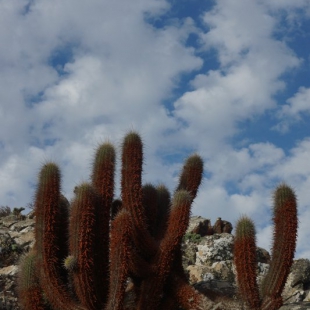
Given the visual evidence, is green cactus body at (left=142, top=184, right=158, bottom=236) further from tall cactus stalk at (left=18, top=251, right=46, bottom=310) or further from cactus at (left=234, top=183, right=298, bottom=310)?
tall cactus stalk at (left=18, top=251, right=46, bottom=310)

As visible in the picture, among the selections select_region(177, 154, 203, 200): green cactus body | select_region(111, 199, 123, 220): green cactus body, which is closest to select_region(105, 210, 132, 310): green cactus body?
select_region(111, 199, 123, 220): green cactus body

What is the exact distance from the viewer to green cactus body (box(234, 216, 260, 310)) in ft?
31.2

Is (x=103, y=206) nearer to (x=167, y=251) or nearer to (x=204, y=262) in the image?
(x=167, y=251)

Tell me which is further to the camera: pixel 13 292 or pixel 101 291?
pixel 13 292

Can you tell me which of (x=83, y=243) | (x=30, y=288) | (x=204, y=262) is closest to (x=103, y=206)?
(x=83, y=243)

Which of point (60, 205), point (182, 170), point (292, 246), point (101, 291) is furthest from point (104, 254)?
point (292, 246)

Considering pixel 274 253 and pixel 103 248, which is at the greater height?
pixel 103 248

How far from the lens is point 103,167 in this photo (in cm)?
1027

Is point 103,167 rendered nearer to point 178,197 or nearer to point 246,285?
point 178,197

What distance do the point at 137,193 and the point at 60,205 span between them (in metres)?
1.47

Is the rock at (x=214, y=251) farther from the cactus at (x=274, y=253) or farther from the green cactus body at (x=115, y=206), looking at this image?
the green cactus body at (x=115, y=206)

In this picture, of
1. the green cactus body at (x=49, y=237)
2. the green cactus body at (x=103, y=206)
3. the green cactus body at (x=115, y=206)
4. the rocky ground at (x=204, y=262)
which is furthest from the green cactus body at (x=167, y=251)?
the rocky ground at (x=204, y=262)

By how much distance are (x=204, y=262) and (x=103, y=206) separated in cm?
648

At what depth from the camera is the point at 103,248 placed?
10.1 meters
